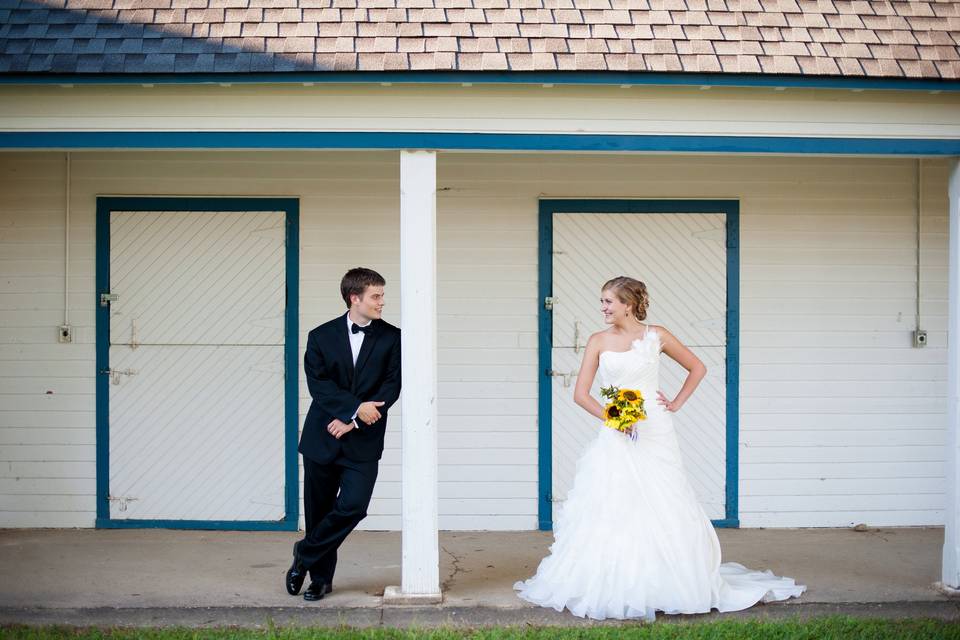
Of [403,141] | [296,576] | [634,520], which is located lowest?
[296,576]

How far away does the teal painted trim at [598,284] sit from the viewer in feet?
27.6

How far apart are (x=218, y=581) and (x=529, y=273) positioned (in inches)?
126

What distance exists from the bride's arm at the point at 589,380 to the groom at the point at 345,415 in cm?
106

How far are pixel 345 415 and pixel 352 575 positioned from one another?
1.42 m

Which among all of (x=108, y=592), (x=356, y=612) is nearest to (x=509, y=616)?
(x=356, y=612)

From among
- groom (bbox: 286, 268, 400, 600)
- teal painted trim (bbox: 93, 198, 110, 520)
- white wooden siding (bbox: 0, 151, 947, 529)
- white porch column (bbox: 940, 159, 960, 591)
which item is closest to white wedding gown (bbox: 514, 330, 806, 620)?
white porch column (bbox: 940, 159, 960, 591)

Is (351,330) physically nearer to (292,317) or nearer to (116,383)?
(292,317)

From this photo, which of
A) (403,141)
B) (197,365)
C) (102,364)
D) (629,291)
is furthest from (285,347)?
(629,291)

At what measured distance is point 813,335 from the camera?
8.59m

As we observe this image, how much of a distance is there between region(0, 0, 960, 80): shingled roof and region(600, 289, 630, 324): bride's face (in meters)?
1.29

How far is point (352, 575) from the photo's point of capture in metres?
7.13

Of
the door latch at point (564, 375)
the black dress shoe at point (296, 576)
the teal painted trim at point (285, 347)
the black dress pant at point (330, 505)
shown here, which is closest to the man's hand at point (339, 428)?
the black dress pant at point (330, 505)

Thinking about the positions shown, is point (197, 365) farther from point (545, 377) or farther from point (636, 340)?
point (636, 340)

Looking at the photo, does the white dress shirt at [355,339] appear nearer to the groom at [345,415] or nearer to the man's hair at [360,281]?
the groom at [345,415]
